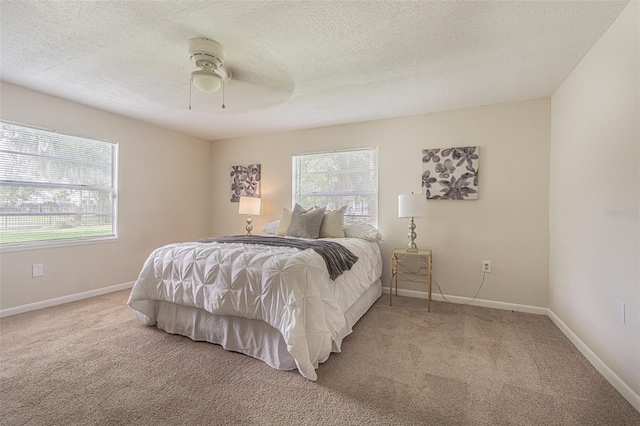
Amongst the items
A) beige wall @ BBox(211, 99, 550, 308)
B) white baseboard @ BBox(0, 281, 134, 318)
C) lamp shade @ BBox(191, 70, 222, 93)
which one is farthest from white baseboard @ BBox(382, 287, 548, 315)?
white baseboard @ BBox(0, 281, 134, 318)

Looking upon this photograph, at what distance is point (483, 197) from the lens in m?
3.22

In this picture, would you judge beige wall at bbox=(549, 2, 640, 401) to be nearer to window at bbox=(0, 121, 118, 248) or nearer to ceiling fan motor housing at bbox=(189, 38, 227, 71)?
ceiling fan motor housing at bbox=(189, 38, 227, 71)

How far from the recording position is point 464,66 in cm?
237

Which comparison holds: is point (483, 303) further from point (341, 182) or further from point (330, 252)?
point (341, 182)

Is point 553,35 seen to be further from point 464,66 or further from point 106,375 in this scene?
point 106,375

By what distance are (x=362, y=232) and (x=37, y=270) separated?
3514 millimetres

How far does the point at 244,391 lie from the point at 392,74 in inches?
105

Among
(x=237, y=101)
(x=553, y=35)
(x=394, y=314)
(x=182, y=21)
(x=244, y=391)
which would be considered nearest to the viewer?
(x=244, y=391)

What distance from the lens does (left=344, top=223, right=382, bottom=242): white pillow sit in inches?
133

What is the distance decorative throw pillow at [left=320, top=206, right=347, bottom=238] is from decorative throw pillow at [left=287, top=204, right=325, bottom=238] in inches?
2.4

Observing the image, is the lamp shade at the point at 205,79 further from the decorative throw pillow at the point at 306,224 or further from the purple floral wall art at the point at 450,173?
the purple floral wall art at the point at 450,173

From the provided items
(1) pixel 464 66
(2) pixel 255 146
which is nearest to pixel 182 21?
(1) pixel 464 66

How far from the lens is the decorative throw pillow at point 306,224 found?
3353mm

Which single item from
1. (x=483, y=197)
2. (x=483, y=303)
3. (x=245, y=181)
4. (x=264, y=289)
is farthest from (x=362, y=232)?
(x=245, y=181)
